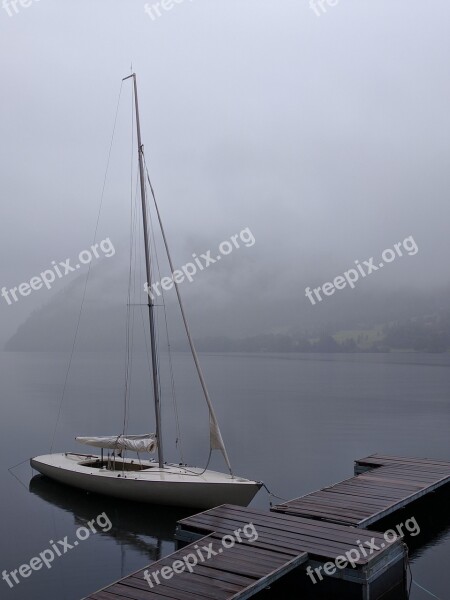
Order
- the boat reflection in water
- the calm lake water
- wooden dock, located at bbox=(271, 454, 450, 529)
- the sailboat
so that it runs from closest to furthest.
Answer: wooden dock, located at bbox=(271, 454, 450, 529) → the calm lake water → the boat reflection in water → the sailboat

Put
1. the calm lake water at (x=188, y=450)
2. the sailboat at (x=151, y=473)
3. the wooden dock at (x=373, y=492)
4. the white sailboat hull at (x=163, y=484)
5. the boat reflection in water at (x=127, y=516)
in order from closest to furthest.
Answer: the wooden dock at (x=373, y=492) → the calm lake water at (x=188, y=450) → the boat reflection in water at (x=127, y=516) → the white sailboat hull at (x=163, y=484) → the sailboat at (x=151, y=473)

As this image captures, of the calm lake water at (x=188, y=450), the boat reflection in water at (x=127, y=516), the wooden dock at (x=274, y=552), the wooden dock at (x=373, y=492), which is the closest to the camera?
the wooden dock at (x=274, y=552)

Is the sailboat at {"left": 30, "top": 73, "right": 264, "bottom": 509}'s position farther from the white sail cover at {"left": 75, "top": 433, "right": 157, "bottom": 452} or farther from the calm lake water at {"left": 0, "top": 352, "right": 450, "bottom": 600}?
the calm lake water at {"left": 0, "top": 352, "right": 450, "bottom": 600}

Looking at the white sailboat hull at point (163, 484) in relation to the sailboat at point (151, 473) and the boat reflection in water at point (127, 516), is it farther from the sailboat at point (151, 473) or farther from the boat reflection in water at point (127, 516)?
the boat reflection in water at point (127, 516)

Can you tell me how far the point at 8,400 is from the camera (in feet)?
282

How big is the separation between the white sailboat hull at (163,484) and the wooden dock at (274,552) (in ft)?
12.2

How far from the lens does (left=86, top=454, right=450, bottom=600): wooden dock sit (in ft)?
45.4

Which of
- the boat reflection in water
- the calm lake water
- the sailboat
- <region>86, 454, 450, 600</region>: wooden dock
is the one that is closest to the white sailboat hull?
the sailboat

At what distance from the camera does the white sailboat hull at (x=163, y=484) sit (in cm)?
2431

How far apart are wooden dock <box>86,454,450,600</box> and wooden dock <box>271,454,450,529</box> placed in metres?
0.04

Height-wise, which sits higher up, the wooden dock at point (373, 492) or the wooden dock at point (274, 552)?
the wooden dock at point (274, 552)

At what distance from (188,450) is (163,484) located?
19.8 metres

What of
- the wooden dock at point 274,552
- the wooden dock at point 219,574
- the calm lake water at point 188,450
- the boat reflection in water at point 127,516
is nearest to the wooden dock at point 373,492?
A: the wooden dock at point 274,552

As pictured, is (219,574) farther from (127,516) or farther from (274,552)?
(127,516)
